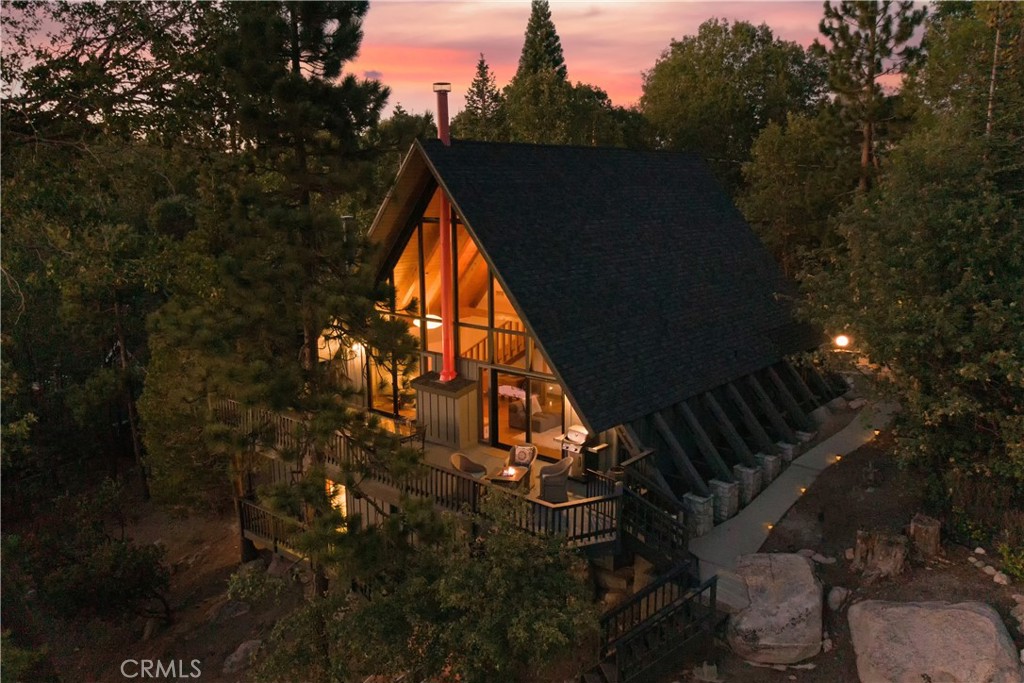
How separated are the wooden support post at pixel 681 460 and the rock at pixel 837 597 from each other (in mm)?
2880

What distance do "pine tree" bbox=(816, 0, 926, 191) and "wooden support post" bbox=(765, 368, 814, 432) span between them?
13.6 metres

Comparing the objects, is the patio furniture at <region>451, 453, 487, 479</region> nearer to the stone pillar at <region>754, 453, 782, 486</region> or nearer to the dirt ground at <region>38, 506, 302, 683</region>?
the dirt ground at <region>38, 506, 302, 683</region>

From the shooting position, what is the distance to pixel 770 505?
1531cm

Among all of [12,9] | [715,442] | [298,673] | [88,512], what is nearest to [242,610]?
[88,512]

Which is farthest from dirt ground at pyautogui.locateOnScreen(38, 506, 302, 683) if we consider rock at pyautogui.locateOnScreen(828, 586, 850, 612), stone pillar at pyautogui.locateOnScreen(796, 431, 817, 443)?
stone pillar at pyautogui.locateOnScreen(796, 431, 817, 443)

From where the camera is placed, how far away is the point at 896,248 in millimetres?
14039

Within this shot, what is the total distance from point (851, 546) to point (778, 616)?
2.94 meters

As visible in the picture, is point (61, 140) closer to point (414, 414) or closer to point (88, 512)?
point (414, 414)

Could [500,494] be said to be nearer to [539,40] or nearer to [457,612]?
[457,612]

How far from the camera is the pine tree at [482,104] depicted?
55875 mm

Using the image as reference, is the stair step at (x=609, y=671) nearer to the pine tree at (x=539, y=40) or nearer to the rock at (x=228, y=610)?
the rock at (x=228, y=610)

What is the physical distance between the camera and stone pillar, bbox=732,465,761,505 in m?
15.5

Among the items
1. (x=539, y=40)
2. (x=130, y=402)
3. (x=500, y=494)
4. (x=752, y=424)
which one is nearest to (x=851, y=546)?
(x=752, y=424)

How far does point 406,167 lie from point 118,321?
47.8 ft
